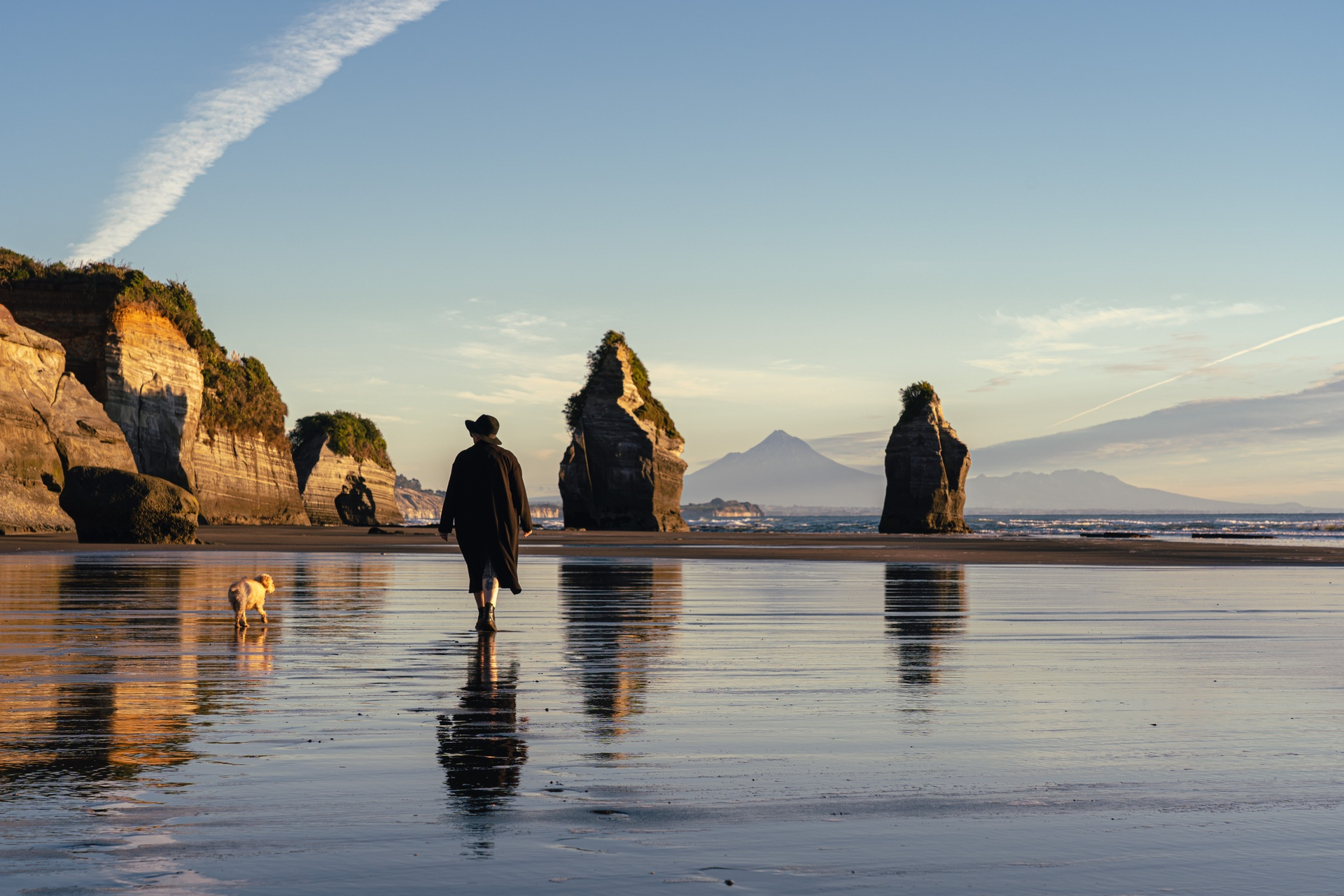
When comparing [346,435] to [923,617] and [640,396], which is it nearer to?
[640,396]

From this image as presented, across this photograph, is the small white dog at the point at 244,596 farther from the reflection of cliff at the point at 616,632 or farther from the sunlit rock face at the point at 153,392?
the sunlit rock face at the point at 153,392

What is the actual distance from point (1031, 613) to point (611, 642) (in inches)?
260

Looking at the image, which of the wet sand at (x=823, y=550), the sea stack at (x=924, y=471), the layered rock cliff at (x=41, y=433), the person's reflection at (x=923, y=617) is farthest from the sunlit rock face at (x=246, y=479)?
the person's reflection at (x=923, y=617)

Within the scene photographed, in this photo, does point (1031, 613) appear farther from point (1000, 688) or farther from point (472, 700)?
point (472, 700)

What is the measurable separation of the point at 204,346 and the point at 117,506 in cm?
3950

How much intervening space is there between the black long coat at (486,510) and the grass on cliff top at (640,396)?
64.5 meters

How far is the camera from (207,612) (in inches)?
544

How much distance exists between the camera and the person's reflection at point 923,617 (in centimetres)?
939

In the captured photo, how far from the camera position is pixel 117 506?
33.0 meters

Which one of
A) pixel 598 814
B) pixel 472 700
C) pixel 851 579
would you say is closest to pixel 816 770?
pixel 598 814

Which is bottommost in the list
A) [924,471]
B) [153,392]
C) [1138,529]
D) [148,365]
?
[1138,529]

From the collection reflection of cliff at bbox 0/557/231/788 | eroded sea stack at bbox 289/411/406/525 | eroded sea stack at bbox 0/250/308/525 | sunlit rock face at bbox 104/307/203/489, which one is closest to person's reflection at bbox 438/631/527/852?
reflection of cliff at bbox 0/557/231/788

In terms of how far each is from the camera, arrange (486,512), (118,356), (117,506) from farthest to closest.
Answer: (118,356) → (117,506) → (486,512)

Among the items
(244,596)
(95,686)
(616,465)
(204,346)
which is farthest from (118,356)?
(95,686)
